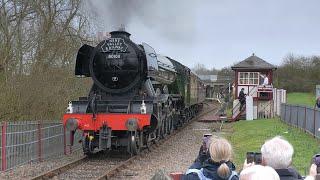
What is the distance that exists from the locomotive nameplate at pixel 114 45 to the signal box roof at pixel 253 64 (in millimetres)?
19567

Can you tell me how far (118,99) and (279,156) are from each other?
35.8 feet

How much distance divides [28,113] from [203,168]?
13.9 metres

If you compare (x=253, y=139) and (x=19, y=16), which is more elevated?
(x=19, y=16)

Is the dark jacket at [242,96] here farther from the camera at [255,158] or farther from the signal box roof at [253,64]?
the camera at [255,158]

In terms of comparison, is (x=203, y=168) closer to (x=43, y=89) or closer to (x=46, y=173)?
(x=46, y=173)

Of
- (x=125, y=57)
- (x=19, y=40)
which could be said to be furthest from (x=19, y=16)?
(x=125, y=57)

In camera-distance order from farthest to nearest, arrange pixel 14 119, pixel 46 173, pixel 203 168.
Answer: pixel 14 119 < pixel 46 173 < pixel 203 168

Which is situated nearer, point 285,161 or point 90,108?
point 285,161

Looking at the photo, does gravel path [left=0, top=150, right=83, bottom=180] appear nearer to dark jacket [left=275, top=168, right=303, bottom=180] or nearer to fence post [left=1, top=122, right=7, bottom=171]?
fence post [left=1, top=122, right=7, bottom=171]

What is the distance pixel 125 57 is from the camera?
14695 mm

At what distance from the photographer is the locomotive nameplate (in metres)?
14.7

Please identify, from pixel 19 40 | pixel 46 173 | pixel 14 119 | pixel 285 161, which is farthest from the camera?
pixel 19 40

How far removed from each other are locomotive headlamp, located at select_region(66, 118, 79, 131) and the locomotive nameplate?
2394mm

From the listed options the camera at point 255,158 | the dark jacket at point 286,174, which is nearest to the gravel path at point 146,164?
the camera at point 255,158
